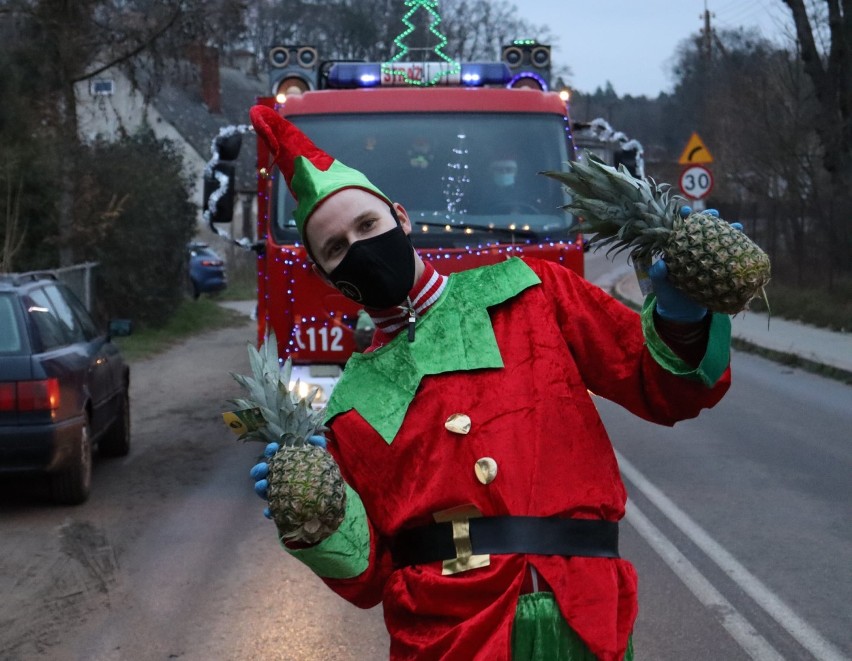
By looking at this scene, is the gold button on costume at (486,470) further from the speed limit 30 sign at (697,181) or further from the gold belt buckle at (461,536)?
the speed limit 30 sign at (697,181)

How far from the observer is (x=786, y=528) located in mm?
7684

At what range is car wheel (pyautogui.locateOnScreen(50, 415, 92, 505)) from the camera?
8703mm

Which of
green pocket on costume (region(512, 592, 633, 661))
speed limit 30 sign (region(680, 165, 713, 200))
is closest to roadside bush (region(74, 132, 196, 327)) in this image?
speed limit 30 sign (region(680, 165, 713, 200))

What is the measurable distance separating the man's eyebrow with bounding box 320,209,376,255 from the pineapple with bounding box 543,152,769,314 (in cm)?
42

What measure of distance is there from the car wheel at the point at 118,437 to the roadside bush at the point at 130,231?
9291mm

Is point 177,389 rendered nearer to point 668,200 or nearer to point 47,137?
point 47,137

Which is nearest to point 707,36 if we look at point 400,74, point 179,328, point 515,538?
point 179,328

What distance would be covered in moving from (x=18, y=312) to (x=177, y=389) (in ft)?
25.2

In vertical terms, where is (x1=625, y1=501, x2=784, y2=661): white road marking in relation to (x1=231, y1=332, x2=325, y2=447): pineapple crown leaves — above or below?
below

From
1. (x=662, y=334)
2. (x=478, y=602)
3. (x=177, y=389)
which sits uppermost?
(x=662, y=334)

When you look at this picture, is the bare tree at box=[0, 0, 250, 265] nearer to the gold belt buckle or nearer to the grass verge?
the grass verge

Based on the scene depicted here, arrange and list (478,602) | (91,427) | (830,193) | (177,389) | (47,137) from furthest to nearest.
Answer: (830,193) → (47,137) → (177,389) → (91,427) → (478,602)

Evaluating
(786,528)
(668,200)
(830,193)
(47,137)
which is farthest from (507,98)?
(830,193)

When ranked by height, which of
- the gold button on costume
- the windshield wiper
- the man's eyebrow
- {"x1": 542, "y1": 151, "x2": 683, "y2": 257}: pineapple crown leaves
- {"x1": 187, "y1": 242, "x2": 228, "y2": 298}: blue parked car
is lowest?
{"x1": 187, "y1": 242, "x2": 228, "y2": 298}: blue parked car
